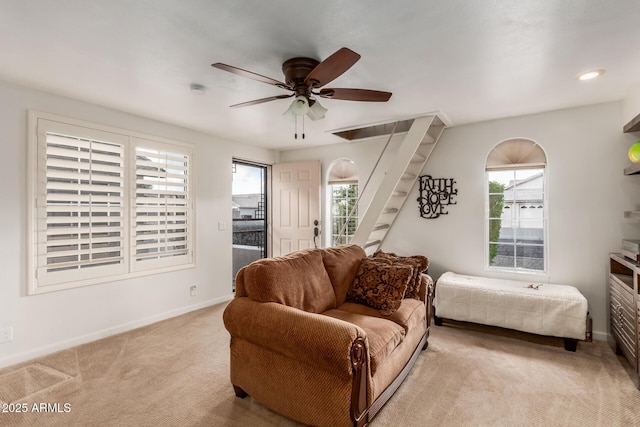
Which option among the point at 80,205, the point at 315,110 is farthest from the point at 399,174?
the point at 80,205

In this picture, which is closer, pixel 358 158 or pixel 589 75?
pixel 589 75

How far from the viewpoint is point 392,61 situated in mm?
2326

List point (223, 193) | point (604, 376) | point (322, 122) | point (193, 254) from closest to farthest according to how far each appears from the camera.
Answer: point (604, 376)
point (322, 122)
point (193, 254)
point (223, 193)

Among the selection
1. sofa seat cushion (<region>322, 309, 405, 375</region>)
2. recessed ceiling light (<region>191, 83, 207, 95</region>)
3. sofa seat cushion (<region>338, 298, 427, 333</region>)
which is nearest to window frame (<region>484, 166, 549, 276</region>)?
sofa seat cushion (<region>338, 298, 427, 333</region>)

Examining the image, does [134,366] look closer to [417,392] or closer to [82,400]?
[82,400]

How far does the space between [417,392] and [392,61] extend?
2.42m

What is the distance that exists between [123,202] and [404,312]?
309 cm

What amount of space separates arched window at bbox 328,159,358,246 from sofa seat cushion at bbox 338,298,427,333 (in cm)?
223

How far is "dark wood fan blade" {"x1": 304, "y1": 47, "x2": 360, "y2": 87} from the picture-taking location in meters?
1.73

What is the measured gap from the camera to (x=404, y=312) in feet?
8.21

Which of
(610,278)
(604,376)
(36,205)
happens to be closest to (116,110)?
(36,205)

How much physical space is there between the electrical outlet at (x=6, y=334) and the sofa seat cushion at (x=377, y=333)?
271 centimetres

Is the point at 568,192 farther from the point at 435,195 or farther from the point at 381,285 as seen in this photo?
the point at 381,285

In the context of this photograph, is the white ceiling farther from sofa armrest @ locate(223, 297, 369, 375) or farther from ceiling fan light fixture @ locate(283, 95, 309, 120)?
sofa armrest @ locate(223, 297, 369, 375)
